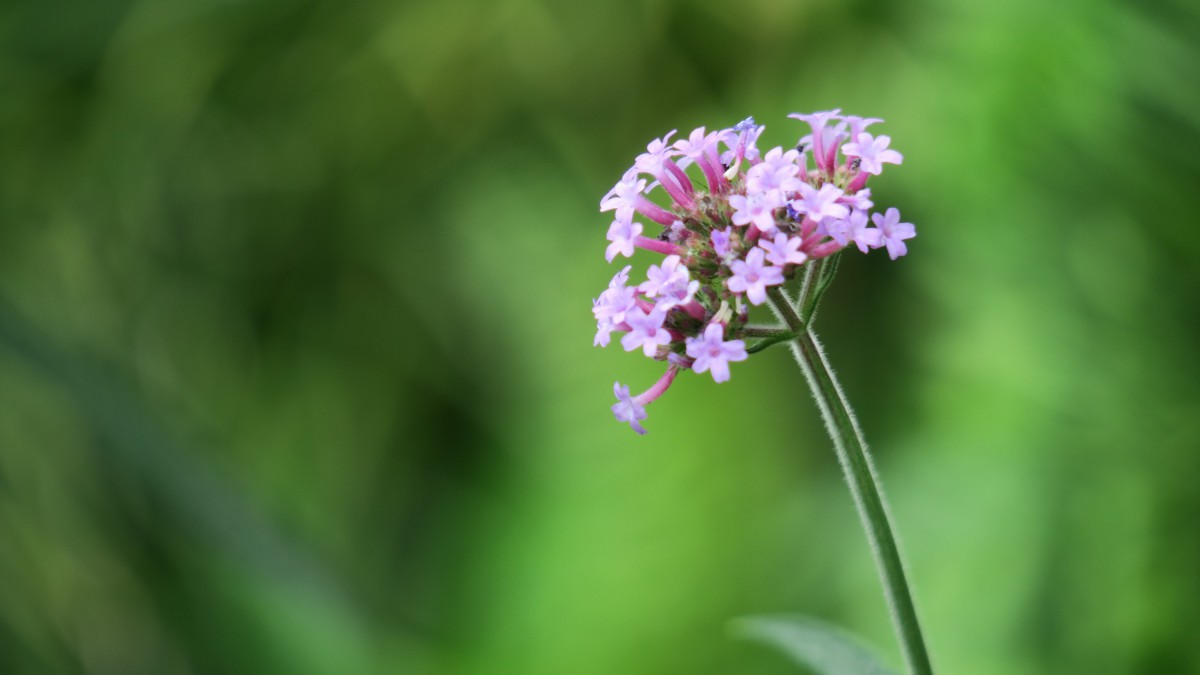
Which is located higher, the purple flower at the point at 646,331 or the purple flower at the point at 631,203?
the purple flower at the point at 631,203

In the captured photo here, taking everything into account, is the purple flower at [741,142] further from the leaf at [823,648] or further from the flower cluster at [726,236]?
the leaf at [823,648]

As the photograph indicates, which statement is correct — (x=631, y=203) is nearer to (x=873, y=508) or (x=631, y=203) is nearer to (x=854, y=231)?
(x=854, y=231)

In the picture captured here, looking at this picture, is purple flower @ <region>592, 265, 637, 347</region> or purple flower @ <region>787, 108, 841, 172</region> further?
purple flower @ <region>787, 108, 841, 172</region>

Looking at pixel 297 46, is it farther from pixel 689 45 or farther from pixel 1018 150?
pixel 1018 150

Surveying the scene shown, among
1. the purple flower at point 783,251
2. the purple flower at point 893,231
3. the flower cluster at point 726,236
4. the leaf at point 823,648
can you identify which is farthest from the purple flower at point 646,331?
the leaf at point 823,648

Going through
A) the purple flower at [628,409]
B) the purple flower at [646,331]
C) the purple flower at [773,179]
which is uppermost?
the purple flower at [773,179]

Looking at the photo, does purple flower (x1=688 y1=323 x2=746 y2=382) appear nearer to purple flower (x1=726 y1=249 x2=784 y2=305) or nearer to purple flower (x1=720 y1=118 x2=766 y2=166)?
purple flower (x1=726 y1=249 x2=784 y2=305)

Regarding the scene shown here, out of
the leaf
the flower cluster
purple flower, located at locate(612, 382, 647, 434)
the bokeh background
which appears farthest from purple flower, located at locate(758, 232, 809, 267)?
the bokeh background
